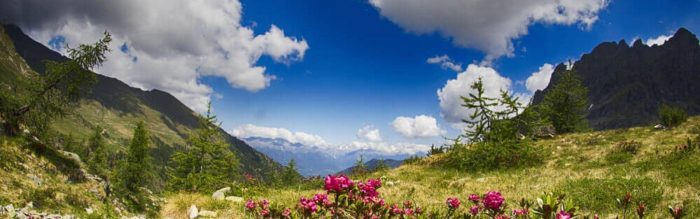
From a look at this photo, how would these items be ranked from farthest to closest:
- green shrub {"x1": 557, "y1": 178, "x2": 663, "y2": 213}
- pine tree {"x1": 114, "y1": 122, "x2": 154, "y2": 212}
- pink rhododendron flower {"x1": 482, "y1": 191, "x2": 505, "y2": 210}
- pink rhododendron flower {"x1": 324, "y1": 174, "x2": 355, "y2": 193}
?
pine tree {"x1": 114, "y1": 122, "x2": 154, "y2": 212}, green shrub {"x1": 557, "y1": 178, "x2": 663, "y2": 213}, pink rhododendron flower {"x1": 482, "y1": 191, "x2": 505, "y2": 210}, pink rhododendron flower {"x1": 324, "y1": 174, "x2": 355, "y2": 193}

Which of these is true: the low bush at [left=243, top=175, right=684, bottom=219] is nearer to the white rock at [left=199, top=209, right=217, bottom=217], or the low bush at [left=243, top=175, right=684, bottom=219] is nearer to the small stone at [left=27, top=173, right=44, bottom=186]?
the white rock at [left=199, top=209, right=217, bottom=217]

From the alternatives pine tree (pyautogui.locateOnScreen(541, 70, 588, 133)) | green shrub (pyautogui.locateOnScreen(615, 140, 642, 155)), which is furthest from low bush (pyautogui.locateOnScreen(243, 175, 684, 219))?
pine tree (pyautogui.locateOnScreen(541, 70, 588, 133))

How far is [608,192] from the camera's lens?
36.6ft

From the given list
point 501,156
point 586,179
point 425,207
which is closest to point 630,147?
point 501,156

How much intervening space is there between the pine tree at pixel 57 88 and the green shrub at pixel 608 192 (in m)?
21.5

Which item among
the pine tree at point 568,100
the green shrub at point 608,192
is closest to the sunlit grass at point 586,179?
the green shrub at point 608,192

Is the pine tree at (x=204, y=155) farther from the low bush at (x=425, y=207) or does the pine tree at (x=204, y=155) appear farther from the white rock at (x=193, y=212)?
the low bush at (x=425, y=207)

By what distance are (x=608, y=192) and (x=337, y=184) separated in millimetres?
9972

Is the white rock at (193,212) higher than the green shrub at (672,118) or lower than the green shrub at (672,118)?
lower

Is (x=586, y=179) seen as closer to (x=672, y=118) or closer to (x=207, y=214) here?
(x=207, y=214)

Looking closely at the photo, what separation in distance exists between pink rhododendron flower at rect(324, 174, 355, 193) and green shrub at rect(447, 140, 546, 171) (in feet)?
58.4

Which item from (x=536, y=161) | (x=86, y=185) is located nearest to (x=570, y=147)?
(x=536, y=161)

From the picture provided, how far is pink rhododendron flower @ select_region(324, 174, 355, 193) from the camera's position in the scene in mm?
4508

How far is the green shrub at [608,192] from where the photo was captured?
10.1 metres
